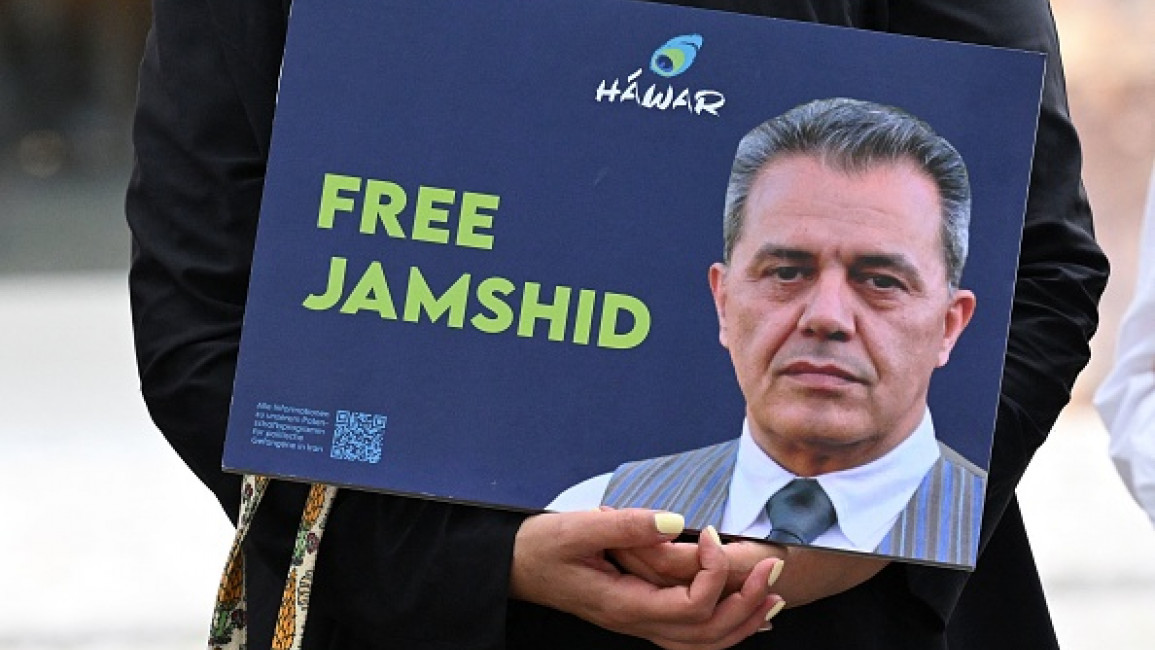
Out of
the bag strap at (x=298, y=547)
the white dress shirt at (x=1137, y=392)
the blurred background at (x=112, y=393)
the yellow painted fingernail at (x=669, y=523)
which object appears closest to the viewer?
the yellow painted fingernail at (x=669, y=523)

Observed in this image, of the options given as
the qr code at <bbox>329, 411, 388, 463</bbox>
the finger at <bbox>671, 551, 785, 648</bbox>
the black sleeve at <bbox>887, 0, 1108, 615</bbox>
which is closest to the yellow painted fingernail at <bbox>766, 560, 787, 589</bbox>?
the finger at <bbox>671, 551, 785, 648</bbox>

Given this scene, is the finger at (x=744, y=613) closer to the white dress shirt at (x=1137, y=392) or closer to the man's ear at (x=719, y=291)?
the man's ear at (x=719, y=291)

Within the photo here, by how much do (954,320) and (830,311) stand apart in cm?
10

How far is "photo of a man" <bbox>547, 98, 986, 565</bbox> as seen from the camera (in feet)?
5.34

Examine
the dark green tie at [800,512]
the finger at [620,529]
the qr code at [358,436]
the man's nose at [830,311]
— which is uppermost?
the man's nose at [830,311]

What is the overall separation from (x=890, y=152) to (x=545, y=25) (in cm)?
28

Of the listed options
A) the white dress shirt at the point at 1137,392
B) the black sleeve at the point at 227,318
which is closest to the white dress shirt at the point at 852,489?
the black sleeve at the point at 227,318

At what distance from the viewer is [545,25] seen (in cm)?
167

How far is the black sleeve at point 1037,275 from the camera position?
182 centimetres

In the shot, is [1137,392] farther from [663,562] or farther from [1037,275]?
[663,562]

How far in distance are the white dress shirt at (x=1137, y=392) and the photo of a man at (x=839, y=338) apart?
33.2 inches

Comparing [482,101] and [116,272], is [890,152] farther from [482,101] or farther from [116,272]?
[116,272]

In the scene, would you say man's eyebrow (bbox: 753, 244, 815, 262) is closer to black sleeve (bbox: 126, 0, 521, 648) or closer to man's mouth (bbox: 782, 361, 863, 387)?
man's mouth (bbox: 782, 361, 863, 387)

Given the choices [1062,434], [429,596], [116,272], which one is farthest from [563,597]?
[116,272]
